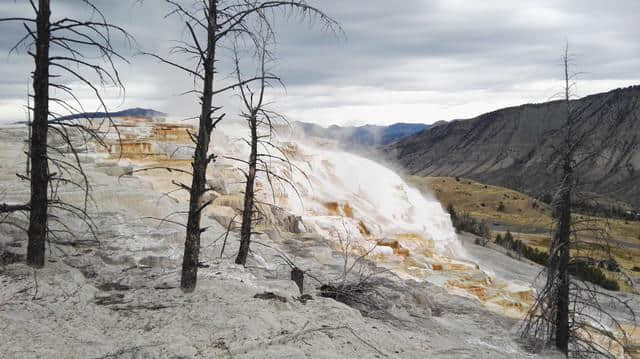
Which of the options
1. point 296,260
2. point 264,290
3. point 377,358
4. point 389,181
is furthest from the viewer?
point 389,181

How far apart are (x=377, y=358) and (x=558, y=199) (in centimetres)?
734

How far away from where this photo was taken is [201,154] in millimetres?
7090

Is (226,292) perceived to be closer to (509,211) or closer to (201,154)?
(201,154)

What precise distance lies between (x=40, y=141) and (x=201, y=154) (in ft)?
7.09

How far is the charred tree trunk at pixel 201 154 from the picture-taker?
23.1 feet

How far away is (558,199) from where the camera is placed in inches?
460

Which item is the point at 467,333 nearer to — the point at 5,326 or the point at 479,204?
the point at 5,326

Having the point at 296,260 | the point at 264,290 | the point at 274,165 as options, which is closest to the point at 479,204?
the point at 274,165

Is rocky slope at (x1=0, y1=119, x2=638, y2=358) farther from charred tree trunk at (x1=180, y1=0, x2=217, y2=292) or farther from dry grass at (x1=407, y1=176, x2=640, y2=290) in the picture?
dry grass at (x1=407, y1=176, x2=640, y2=290)

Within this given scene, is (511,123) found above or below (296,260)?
above

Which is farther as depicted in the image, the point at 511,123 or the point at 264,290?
the point at 511,123

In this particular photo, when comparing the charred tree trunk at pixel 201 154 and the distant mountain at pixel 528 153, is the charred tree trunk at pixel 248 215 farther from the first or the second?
the distant mountain at pixel 528 153

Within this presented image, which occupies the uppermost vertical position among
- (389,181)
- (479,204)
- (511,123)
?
(511,123)

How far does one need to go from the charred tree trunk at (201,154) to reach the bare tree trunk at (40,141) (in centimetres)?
196
